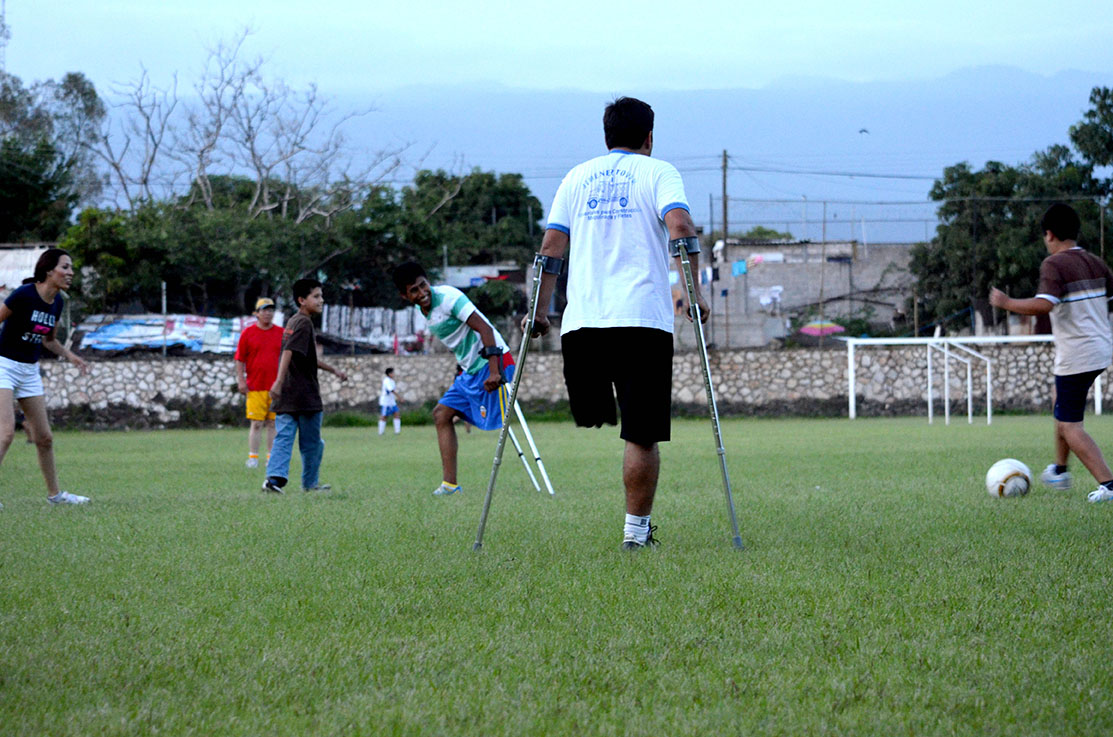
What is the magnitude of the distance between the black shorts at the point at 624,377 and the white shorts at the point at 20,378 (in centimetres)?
505

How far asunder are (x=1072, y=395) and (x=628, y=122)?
3918mm

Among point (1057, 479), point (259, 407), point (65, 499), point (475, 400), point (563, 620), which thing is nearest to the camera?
point (563, 620)

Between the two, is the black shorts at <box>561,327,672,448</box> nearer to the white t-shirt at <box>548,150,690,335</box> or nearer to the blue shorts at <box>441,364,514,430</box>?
the white t-shirt at <box>548,150,690,335</box>

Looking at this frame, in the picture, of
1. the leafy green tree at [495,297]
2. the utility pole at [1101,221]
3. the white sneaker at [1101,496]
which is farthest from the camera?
the leafy green tree at [495,297]

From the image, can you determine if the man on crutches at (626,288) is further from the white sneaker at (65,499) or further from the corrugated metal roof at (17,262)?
the corrugated metal roof at (17,262)

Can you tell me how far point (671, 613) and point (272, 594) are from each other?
1562 millimetres

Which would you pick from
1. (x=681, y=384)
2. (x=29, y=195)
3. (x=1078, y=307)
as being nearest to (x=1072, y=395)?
(x=1078, y=307)

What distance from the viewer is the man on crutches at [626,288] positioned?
5289 millimetres

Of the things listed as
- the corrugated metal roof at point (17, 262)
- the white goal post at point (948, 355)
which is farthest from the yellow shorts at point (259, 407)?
the corrugated metal roof at point (17, 262)

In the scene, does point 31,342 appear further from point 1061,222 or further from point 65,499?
point 1061,222

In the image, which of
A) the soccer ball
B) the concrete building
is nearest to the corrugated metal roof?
the concrete building

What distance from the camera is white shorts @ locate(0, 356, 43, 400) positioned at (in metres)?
8.62

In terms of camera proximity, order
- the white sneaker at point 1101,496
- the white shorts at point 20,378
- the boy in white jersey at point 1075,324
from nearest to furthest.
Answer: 1. the white sneaker at point 1101,496
2. the boy in white jersey at point 1075,324
3. the white shorts at point 20,378

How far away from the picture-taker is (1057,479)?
810 cm
